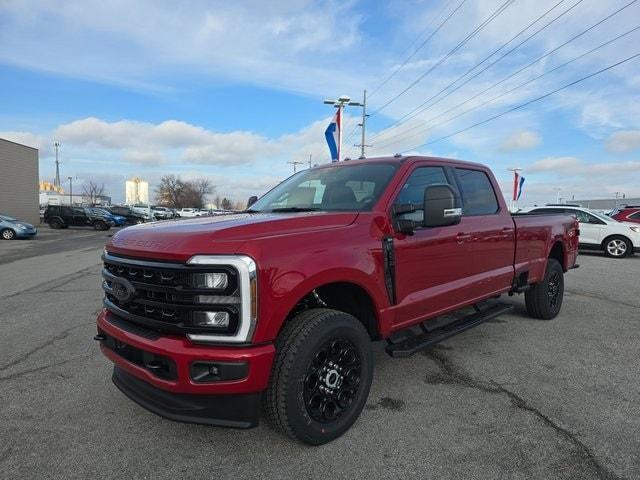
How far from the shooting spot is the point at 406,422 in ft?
10.8

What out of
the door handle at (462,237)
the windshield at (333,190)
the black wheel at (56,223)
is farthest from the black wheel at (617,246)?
the black wheel at (56,223)

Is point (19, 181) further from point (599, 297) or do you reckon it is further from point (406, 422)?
point (406, 422)

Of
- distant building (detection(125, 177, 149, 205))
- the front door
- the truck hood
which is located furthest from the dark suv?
distant building (detection(125, 177, 149, 205))

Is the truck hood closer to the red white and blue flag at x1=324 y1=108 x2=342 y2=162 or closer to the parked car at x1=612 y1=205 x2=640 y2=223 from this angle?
the red white and blue flag at x1=324 y1=108 x2=342 y2=162

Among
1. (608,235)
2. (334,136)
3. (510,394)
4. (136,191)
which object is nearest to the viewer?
(510,394)

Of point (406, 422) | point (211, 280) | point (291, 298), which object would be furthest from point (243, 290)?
point (406, 422)

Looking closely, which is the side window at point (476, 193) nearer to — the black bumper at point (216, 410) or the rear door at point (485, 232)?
the rear door at point (485, 232)

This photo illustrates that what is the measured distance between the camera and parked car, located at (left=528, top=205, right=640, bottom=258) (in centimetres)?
1474

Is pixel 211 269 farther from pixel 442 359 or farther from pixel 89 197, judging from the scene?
pixel 89 197

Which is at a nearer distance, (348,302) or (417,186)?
(348,302)

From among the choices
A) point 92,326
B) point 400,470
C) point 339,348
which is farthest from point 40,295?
point 400,470

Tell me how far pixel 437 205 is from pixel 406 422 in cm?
159

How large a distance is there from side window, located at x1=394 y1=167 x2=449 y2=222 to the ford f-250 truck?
0.01 metres

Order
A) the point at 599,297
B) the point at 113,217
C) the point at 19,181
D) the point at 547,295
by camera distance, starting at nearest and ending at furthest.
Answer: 1. the point at 547,295
2. the point at 599,297
3. the point at 19,181
4. the point at 113,217
